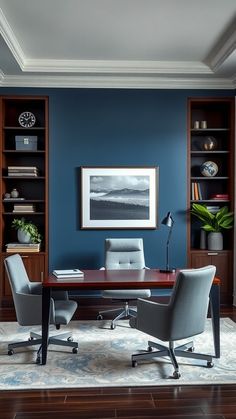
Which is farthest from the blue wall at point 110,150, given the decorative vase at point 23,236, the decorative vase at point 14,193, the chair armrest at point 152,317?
the chair armrest at point 152,317

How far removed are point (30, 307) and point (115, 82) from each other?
3.34 m

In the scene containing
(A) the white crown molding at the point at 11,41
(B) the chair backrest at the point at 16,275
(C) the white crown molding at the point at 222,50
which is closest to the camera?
(B) the chair backrest at the point at 16,275

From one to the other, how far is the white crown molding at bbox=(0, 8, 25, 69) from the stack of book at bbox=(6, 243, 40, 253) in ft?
7.46

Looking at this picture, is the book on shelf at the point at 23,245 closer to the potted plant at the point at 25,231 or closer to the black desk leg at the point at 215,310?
the potted plant at the point at 25,231

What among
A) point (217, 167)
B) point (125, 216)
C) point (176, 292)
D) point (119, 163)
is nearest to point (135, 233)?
point (125, 216)

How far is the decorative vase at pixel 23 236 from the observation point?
5435 mm

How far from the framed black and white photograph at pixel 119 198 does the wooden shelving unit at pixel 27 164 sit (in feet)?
1.96

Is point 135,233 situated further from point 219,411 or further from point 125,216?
point 219,411

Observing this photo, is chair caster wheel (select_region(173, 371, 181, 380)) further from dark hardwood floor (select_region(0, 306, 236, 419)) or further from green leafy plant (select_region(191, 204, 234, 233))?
green leafy plant (select_region(191, 204, 234, 233))

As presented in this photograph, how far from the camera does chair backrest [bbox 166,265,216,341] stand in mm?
3064

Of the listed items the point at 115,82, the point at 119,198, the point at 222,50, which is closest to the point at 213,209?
the point at 119,198

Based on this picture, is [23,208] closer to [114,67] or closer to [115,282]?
[114,67]

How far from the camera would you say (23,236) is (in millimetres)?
5453

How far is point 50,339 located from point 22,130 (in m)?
3.16
